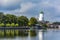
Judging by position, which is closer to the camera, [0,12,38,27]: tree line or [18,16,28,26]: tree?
[0,12,38,27]: tree line

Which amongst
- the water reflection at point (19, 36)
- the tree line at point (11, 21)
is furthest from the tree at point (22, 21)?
the water reflection at point (19, 36)

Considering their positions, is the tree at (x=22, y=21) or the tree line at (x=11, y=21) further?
the tree at (x=22, y=21)

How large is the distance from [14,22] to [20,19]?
17.2 feet

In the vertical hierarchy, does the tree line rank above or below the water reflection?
above

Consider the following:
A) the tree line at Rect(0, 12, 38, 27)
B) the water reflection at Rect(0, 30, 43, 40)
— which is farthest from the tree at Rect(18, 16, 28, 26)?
the water reflection at Rect(0, 30, 43, 40)

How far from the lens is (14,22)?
301ft

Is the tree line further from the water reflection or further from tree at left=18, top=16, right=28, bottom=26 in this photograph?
the water reflection

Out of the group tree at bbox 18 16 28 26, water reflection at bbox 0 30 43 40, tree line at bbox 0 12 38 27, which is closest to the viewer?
water reflection at bbox 0 30 43 40

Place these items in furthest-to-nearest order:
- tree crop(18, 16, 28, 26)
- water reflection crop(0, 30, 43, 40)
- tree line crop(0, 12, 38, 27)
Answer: tree crop(18, 16, 28, 26) → tree line crop(0, 12, 38, 27) → water reflection crop(0, 30, 43, 40)

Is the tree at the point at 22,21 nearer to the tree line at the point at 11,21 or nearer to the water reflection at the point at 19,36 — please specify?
the tree line at the point at 11,21

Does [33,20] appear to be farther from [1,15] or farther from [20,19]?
[1,15]

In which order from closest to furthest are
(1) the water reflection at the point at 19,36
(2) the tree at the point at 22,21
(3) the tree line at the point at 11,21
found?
(1) the water reflection at the point at 19,36
(3) the tree line at the point at 11,21
(2) the tree at the point at 22,21

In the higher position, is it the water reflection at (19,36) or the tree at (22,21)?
the tree at (22,21)

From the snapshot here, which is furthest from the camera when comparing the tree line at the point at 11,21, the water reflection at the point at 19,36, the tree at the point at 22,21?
the tree at the point at 22,21
